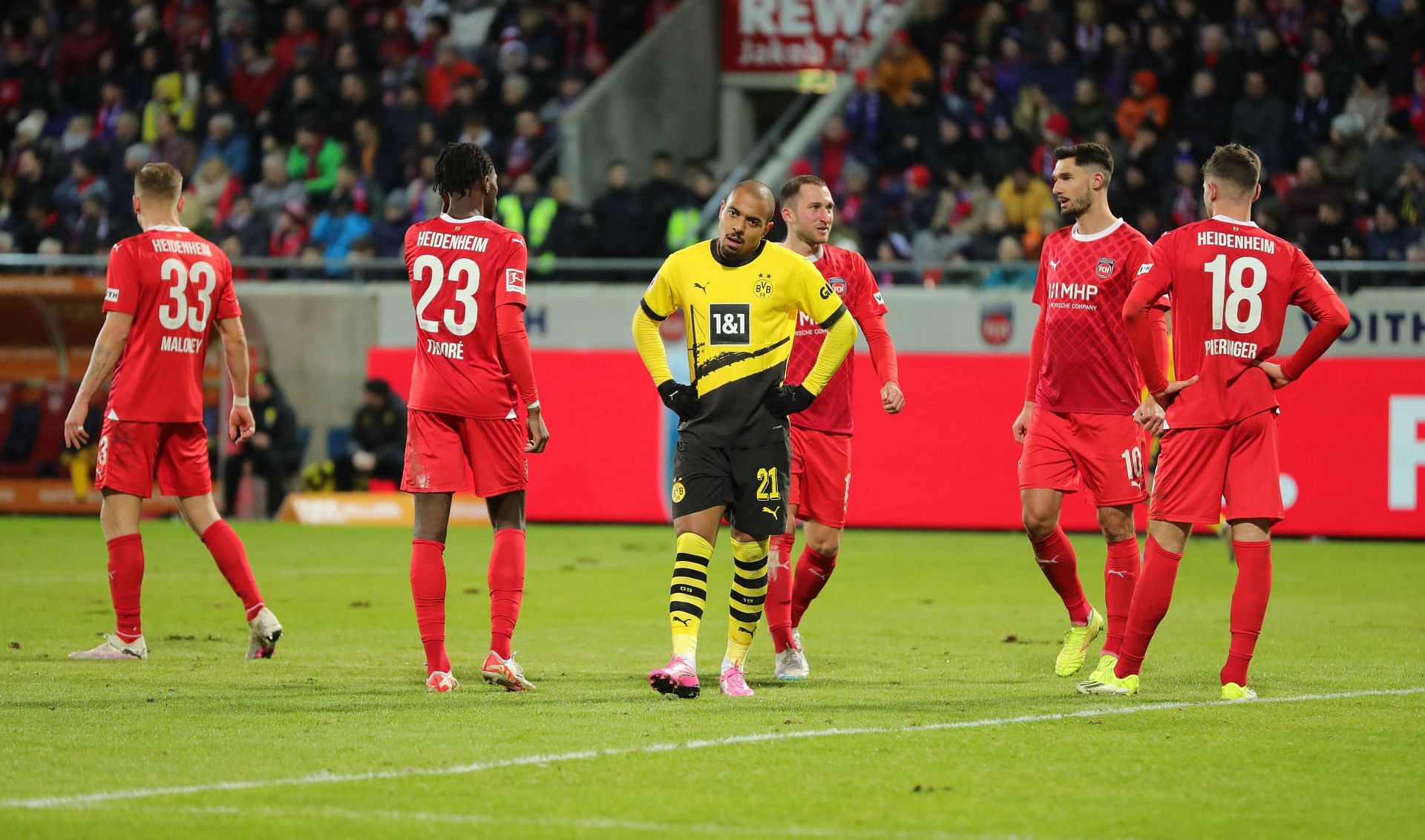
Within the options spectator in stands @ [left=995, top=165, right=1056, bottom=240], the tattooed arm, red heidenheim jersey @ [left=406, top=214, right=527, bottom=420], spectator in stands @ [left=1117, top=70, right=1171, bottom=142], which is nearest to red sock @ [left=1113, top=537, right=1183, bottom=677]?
red heidenheim jersey @ [left=406, top=214, right=527, bottom=420]

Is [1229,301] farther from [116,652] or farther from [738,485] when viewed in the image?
[116,652]

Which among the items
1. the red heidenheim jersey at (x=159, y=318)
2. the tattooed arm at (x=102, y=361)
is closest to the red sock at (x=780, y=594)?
the red heidenheim jersey at (x=159, y=318)

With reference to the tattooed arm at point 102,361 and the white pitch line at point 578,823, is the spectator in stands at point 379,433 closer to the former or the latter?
the tattooed arm at point 102,361

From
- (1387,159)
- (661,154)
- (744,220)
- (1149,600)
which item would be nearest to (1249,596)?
(1149,600)

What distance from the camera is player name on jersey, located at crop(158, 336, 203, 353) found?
30.3 feet

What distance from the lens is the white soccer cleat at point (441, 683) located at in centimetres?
796

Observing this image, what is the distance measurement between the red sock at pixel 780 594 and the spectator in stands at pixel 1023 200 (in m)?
11.2

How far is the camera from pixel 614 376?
18.4 m

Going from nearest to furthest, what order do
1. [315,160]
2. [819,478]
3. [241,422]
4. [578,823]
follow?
[578,823], [819,478], [241,422], [315,160]

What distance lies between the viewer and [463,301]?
323 inches

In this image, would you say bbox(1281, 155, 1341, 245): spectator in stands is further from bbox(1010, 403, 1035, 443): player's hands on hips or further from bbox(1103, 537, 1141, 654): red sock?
bbox(1103, 537, 1141, 654): red sock

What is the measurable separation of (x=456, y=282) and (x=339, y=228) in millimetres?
14387

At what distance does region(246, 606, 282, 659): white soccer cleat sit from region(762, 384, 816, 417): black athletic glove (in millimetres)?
2779

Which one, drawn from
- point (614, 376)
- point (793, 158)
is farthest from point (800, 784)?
point (793, 158)
